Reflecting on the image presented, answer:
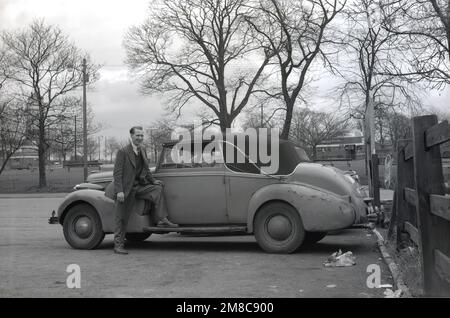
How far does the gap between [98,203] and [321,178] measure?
3697 mm

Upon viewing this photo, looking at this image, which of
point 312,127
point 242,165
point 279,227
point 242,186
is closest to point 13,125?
point 242,165

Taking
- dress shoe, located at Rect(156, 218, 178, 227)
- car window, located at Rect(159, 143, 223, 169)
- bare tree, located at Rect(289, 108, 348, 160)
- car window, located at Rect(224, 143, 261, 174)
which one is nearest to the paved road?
dress shoe, located at Rect(156, 218, 178, 227)

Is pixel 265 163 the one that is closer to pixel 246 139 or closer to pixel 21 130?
pixel 246 139

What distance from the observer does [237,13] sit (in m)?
38.2

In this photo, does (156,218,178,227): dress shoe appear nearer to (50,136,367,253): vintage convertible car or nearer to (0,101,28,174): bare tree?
(50,136,367,253): vintage convertible car

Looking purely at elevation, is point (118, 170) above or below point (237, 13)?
below

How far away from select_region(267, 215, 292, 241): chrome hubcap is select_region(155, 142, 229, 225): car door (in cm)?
79

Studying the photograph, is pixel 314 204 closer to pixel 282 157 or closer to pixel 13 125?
pixel 282 157

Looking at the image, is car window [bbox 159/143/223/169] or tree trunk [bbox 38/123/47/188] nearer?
car window [bbox 159/143/223/169]

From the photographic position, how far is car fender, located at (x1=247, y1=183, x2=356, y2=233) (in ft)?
27.1

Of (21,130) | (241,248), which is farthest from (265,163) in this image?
(21,130)

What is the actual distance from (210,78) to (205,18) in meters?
4.16

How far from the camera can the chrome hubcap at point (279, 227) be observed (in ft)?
27.8

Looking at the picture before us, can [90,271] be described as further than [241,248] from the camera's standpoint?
No
